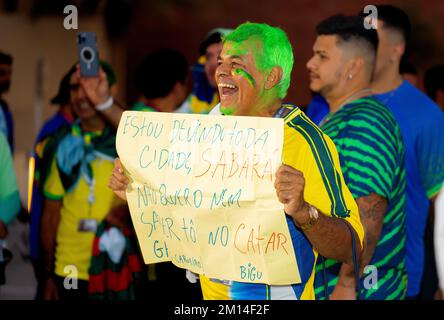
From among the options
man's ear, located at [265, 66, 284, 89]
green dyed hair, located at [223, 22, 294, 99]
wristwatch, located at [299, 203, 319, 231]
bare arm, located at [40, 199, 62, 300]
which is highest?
green dyed hair, located at [223, 22, 294, 99]

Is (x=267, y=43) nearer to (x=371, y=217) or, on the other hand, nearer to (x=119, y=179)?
(x=119, y=179)

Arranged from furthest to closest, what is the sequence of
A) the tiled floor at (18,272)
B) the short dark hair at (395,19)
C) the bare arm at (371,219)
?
the tiled floor at (18,272), the short dark hair at (395,19), the bare arm at (371,219)

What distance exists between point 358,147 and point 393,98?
121cm

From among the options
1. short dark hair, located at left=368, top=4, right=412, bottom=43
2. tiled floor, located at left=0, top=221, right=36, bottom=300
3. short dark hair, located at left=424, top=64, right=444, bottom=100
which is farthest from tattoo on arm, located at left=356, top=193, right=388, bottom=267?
tiled floor, located at left=0, top=221, right=36, bottom=300

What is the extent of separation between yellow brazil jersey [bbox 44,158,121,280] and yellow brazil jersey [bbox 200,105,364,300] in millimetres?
2437

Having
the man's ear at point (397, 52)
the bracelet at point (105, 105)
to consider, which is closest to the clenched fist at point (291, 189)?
the bracelet at point (105, 105)

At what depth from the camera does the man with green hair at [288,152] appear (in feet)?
10.5

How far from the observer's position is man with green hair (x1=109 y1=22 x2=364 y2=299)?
10.5 ft

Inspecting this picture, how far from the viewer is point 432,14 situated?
13.7 m

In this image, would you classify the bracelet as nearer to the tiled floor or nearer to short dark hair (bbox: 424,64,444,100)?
the tiled floor

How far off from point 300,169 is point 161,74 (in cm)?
344

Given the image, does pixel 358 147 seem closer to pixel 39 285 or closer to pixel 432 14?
pixel 39 285

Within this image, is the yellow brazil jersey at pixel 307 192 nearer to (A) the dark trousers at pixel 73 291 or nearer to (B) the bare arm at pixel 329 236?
(B) the bare arm at pixel 329 236

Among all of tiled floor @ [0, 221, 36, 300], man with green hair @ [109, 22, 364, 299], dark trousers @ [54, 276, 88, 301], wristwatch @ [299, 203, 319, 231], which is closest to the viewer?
wristwatch @ [299, 203, 319, 231]
